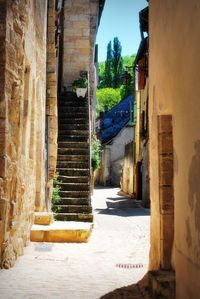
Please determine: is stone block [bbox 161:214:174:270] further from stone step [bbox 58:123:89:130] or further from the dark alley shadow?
stone step [bbox 58:123:89:130]

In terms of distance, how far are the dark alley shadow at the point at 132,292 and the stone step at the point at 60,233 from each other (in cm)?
309

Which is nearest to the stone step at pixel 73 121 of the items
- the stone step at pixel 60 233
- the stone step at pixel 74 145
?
the stone step at pixel 74 145

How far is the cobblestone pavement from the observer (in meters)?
5.30

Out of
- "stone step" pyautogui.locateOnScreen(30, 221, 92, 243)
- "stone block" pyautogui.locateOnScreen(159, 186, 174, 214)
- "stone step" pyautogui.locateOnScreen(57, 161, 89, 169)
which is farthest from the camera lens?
"stone step" pyautogui.locateOnScreen(57, 161, 89, 169)

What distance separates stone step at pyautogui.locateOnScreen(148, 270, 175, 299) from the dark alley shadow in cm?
26

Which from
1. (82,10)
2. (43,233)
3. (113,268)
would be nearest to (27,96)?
(43,233)

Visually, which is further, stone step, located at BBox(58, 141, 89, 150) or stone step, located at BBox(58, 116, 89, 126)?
stone step, located at BBox(58, 116, 89, 126)

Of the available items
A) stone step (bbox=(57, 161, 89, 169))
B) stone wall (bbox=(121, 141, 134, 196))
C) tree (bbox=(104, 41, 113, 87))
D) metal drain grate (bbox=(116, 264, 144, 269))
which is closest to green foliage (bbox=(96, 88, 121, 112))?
tree (bbox=(104, 41, 113, 87))

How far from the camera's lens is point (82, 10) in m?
18.8

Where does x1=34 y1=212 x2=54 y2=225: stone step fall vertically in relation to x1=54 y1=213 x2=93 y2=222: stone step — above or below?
above

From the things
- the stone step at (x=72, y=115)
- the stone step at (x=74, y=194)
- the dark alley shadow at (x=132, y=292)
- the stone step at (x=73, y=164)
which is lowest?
the dark alley shadow at (x=132, y=292)

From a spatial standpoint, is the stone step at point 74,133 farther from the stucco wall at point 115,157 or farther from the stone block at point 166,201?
the stucco wall at point 115,157

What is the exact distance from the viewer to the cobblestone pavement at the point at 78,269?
5.30 metres

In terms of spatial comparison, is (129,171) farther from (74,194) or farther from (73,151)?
(74,194)
